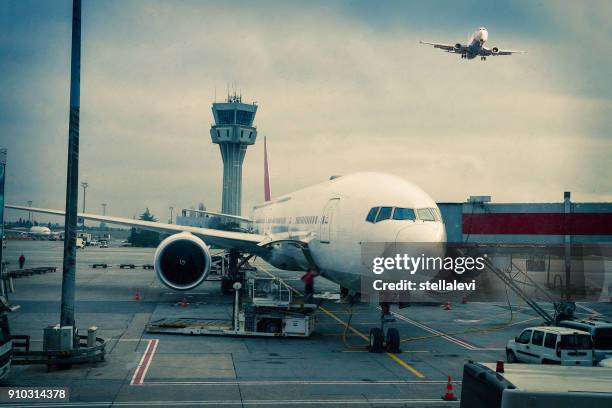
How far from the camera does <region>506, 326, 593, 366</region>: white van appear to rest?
58.4 feet

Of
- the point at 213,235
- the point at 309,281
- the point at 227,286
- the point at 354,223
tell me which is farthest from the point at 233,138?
the point at 354,223

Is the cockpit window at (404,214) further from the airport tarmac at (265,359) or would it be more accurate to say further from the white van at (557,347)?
the white van at (557,347)

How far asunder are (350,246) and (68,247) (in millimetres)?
8475

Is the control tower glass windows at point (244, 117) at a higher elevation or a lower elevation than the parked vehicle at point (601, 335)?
higher

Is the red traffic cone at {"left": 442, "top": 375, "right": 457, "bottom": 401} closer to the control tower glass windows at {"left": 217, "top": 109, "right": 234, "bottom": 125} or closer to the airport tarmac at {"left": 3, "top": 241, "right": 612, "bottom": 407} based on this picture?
the airport tarmac at {"left": 3, "top": 241, "right": 612, "bottom": 407}

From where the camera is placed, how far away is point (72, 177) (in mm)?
18359

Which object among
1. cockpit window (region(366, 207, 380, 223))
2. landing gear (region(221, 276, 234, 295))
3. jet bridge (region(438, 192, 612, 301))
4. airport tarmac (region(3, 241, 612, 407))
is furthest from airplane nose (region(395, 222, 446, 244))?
jet bridge (region(438, 192, 612, 301))

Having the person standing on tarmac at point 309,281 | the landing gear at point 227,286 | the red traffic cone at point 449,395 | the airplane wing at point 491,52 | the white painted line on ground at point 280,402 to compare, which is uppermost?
the airplane wing at point 491,52

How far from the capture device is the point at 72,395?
47.1 feet

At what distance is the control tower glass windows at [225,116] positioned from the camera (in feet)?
458

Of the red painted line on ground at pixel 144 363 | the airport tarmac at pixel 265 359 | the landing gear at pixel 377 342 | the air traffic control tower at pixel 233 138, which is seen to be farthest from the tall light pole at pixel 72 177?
the air traffic control tower at pixel 233 138

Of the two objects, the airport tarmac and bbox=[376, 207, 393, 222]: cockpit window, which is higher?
bbox=[376, 207, 393, 222]: cockpit window

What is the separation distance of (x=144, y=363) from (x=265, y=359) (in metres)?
3.57

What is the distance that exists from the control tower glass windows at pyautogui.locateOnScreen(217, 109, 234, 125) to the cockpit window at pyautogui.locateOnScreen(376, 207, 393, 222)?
12297 cm
